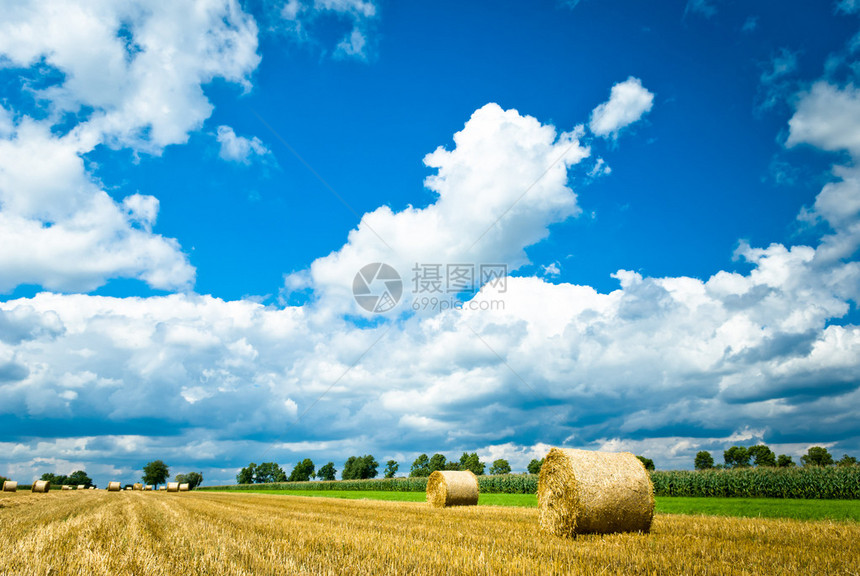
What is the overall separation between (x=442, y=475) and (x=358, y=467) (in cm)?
10810

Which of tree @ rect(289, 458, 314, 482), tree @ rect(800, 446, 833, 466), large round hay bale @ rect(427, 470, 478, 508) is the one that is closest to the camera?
large round hay bale @ rect(427, 470, 478, 508)

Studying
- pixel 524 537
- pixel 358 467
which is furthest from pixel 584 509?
pixel 358 467

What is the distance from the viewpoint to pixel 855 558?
6.71 m

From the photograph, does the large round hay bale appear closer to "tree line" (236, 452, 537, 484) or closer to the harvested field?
the harvested field

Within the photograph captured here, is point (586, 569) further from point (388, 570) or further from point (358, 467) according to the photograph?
point (358, 467)

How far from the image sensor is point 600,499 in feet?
34.3

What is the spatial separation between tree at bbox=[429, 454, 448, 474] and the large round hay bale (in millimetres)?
94382

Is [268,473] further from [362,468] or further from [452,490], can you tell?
[452,490]

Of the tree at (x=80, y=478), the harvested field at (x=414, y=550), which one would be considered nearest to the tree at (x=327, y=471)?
the tree at (x=80, y=478)

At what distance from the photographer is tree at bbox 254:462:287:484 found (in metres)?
145

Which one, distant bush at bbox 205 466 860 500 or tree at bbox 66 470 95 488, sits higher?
distant bush at bbox 205 466 860 500

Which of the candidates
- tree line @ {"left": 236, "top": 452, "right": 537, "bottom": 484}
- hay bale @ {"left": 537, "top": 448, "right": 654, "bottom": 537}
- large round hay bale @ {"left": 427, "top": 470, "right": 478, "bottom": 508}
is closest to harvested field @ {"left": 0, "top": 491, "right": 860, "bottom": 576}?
hay bale @ {"left": 537, "top": 448, "right": 654, "bottom": 537}

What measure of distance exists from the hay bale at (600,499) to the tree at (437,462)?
106m

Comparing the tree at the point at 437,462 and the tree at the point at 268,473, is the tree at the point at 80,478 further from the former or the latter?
the tree at the point at 437,462
